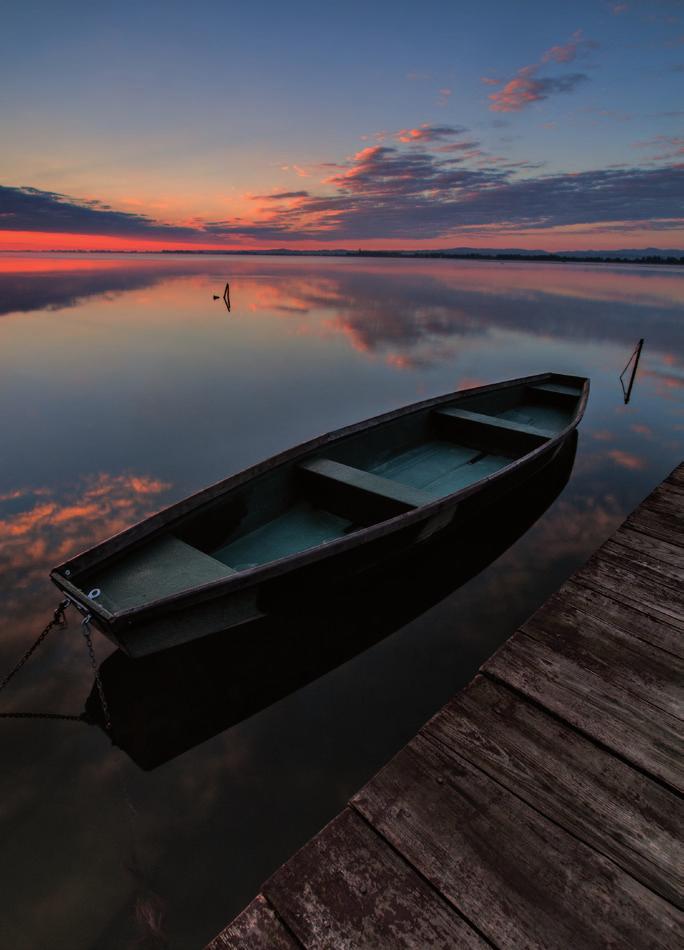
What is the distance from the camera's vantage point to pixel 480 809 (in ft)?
10.9

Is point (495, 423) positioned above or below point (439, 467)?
above

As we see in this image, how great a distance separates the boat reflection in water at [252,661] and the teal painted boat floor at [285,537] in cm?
95

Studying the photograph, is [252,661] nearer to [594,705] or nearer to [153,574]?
[153,574]

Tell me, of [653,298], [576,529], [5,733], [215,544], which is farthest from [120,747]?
[653,298]

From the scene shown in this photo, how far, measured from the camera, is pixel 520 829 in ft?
10.5

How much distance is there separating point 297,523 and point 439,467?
13.0 feet

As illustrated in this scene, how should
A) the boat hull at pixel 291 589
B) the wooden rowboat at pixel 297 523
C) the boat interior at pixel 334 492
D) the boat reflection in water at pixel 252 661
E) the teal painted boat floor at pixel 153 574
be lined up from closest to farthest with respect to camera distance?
the boat hull at pixel 291 589, the wooden rowboat at pixel 297 523, the teal painted boat floor at pixel 153 574, the boat reflection in water at pixel 252 661, the boat interior at pixel 334 492

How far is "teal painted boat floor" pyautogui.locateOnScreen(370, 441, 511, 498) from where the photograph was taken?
10.0m

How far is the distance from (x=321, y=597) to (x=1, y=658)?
13.8 ft

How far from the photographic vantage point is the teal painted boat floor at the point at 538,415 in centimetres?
1327

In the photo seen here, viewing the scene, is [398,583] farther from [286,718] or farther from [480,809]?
[480,809]

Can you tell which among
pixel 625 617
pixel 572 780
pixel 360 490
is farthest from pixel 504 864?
pixel 360 490

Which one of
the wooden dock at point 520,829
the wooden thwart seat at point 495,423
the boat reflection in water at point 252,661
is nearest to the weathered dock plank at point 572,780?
the wooden dock at point 520,829

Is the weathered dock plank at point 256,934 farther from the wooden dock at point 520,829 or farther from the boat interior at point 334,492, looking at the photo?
the boat interior at point 334,492
